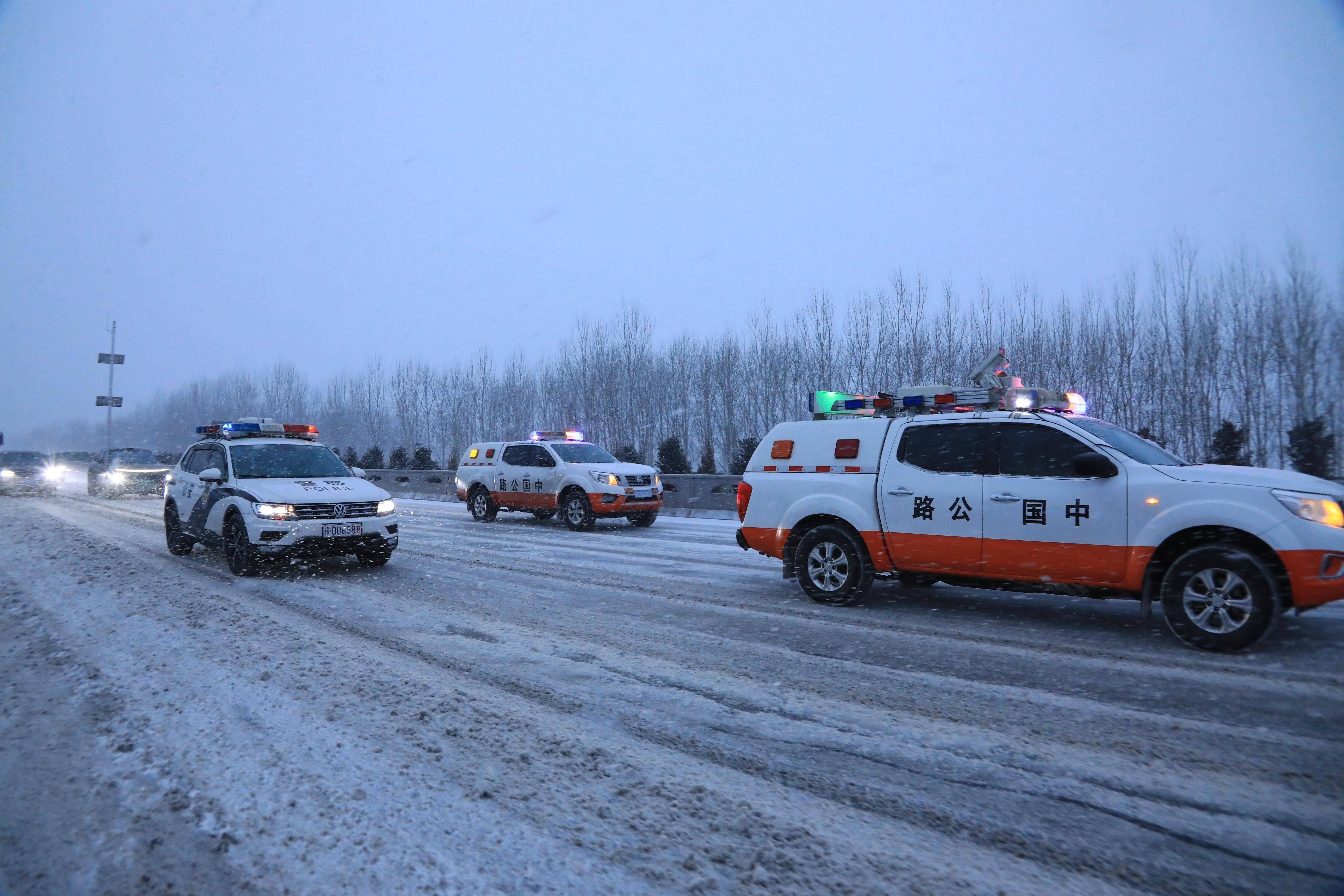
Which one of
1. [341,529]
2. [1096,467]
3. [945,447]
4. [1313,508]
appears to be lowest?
[341,529]

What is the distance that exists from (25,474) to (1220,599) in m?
36.0

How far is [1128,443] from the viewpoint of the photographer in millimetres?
6402

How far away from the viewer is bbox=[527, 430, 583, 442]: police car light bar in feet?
55.4

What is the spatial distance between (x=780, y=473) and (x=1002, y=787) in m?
4.75

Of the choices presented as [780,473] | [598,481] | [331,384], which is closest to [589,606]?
[780,473]

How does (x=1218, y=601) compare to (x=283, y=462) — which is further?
(x=283, y=462)

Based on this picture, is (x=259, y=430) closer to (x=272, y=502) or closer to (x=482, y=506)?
(x=272, y=502)

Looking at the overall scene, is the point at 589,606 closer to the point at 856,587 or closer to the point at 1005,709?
the point at 856,587

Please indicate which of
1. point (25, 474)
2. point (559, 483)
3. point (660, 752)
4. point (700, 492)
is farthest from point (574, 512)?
point (25, 474)

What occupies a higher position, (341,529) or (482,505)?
(341,529)

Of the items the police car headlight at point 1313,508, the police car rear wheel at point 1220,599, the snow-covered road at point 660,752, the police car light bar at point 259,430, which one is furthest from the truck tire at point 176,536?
the police car headlight at point 1313,508

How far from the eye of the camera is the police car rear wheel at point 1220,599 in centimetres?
525

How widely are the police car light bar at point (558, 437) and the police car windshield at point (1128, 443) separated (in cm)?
1172

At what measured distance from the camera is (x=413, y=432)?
172 ft
